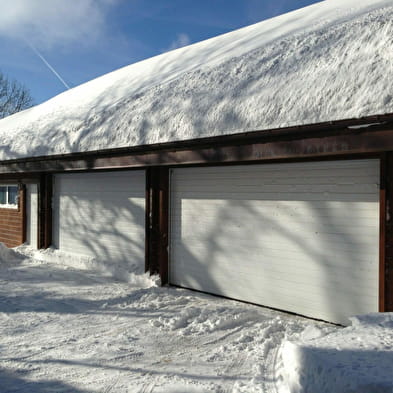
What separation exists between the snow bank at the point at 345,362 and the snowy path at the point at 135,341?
48cm

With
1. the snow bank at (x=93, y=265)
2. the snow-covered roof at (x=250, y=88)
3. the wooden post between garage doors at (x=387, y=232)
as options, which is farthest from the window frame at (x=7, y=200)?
the wooden post between garage doors at (x=387, y=232)

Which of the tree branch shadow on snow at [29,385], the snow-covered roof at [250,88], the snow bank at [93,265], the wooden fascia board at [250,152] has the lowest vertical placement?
the tree branch shadow on snow at [29,385]

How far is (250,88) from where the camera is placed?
5941 mm

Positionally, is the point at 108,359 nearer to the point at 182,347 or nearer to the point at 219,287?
the point at 182,347

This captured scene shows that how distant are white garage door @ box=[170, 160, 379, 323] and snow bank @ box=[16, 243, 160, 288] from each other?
664 mm

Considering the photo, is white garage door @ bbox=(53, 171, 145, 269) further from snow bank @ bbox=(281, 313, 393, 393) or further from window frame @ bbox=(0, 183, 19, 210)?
snow bank @ bbox=(281, 313, 393, 393)

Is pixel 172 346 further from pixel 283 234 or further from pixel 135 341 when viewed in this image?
pixel 283 234

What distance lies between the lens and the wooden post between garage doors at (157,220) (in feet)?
23.1

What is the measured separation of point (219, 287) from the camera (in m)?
6.32

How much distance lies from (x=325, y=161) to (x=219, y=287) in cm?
274

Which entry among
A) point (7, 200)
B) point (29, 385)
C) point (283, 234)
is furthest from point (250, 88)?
point (7, 200)

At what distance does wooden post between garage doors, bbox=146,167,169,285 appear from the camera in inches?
277

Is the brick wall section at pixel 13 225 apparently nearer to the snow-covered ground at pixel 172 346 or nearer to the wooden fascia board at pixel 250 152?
the wooden fascia board at pixel 250 152

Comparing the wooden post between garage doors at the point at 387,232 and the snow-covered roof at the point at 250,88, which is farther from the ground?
the snow-covered roof at the point at 250,88
